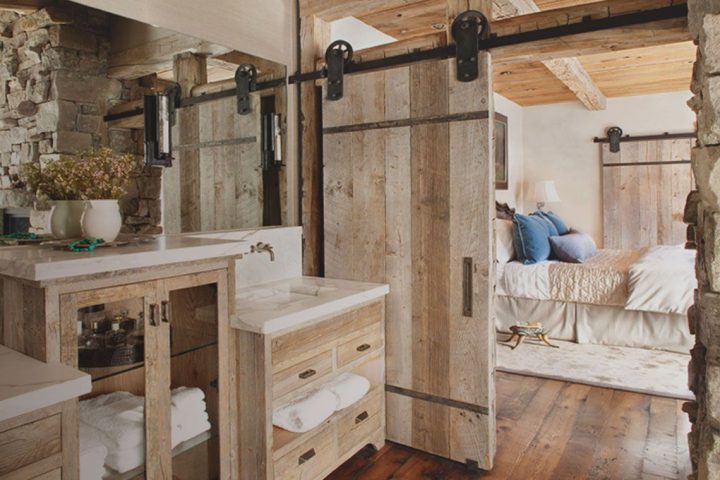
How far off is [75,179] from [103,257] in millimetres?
425

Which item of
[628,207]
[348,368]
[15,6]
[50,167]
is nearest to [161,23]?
[15,6]

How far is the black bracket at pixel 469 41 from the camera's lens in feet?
7.59

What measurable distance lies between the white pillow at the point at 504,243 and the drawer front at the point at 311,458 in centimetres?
281

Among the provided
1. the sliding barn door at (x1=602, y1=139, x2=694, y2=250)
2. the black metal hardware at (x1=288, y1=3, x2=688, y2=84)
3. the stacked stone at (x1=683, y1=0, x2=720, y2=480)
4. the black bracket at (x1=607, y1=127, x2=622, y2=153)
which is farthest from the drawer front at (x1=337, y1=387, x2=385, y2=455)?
the black bracket at (x1=607, y1=127, x2=622, y2=153)

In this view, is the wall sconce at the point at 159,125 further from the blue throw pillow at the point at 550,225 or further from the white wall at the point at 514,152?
the white wall at the point at 514,152

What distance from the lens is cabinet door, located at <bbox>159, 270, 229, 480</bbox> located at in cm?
173

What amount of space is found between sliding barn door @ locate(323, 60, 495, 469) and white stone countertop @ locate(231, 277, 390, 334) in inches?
8.4

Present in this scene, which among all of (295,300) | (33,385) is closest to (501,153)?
(295,300)

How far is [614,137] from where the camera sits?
643 centimetres

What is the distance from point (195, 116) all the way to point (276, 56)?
0.67 metres

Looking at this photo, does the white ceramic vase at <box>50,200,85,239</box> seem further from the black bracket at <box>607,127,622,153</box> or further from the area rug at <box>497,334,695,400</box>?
the black bracket at <box>607,127,622,153</box>

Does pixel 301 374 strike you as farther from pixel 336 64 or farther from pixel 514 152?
pixel 514 152

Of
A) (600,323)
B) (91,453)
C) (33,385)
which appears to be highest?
(33,385)

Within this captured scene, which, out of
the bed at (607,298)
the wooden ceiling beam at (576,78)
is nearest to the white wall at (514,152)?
the wooden ceiling beam at (576,78)
